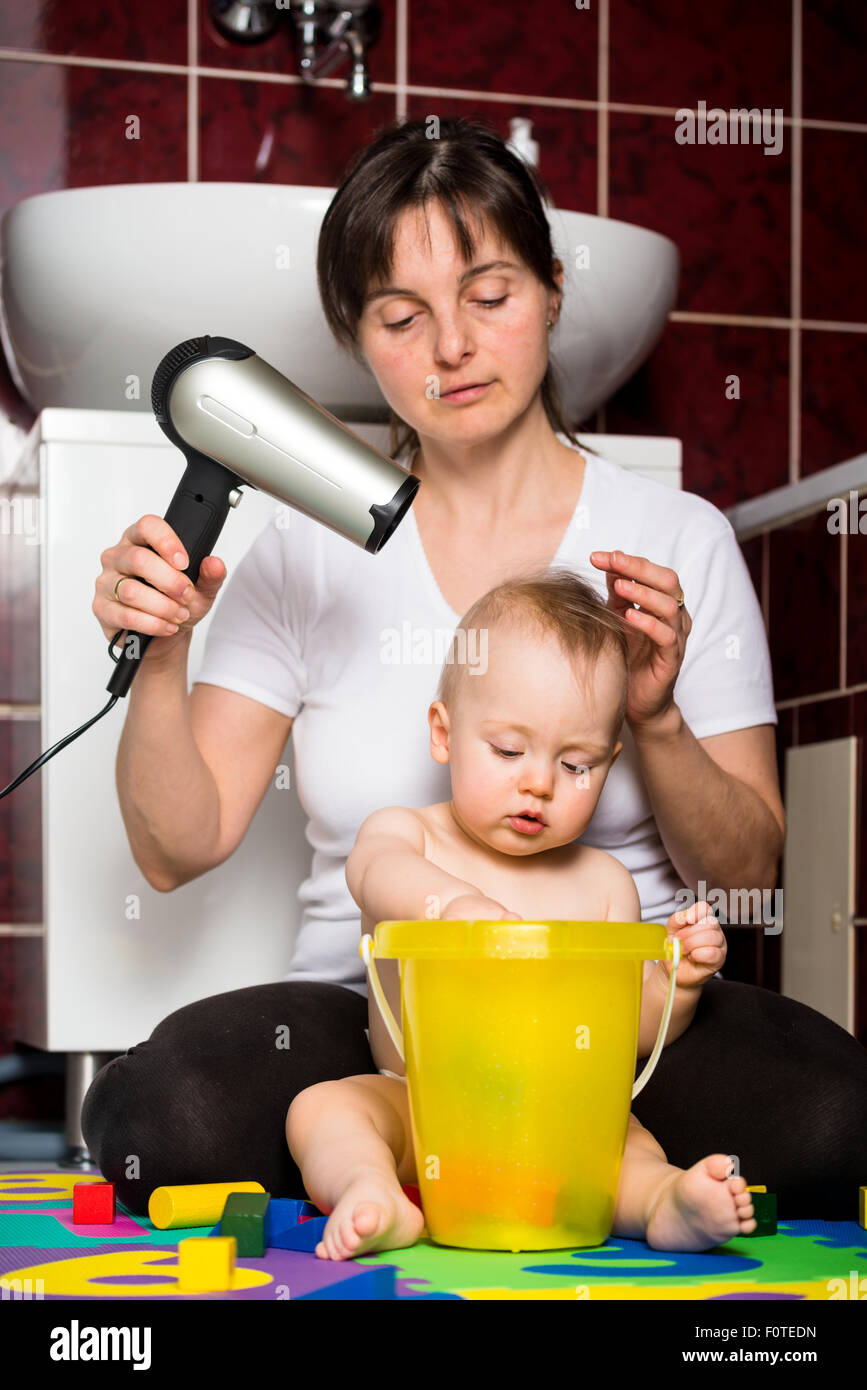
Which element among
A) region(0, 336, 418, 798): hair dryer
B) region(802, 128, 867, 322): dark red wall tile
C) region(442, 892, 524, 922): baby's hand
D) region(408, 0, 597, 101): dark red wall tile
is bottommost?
region(442, 892, 524, 922): baby's hand

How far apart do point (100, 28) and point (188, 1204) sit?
4.92 ft

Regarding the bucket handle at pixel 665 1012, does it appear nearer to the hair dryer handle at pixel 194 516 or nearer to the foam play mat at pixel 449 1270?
the foam play mat at pixel 449 1270

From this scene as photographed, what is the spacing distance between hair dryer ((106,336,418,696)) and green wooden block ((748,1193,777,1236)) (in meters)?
0.50

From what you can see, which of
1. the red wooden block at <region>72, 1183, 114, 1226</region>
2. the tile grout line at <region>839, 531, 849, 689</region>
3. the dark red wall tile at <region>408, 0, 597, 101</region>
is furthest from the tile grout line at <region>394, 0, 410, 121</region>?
the red wooden block at <region>72, 1183, 114, 1226</region>

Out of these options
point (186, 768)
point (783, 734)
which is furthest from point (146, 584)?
point (783, 734)

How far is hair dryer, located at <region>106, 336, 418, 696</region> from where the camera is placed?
1.05 m

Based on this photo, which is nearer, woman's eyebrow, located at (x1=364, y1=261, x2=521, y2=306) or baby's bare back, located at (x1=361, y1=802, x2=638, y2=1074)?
baby's bare back, located at (x1=361, y1=802, x2=638, y2=1074)

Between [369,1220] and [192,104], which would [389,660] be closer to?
[369,1220]

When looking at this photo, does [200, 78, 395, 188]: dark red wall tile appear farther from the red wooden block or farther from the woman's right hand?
the red wooden block

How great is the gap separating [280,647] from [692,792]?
1.25ft

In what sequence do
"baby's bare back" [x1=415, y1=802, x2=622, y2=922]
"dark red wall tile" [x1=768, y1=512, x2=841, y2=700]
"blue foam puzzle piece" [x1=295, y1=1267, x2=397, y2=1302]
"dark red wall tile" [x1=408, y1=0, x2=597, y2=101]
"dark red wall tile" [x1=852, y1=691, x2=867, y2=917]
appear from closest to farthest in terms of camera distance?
1. "blue foam puzzle piece" [x1=295, y1=1267, x2=397, y2=1302]
2. "baby's bare back" [x1=415, y1=802, x2=622, y2=922]
3. "dark red wall tile" [x1=852, y1=691, x2=867, y2=917]
4. "dark red wall tile" [x1=768, y1=512, x2=841, y2=700]
5. "dark red wall tile" [x1=408, y1=0, x2=597, y2=101]
